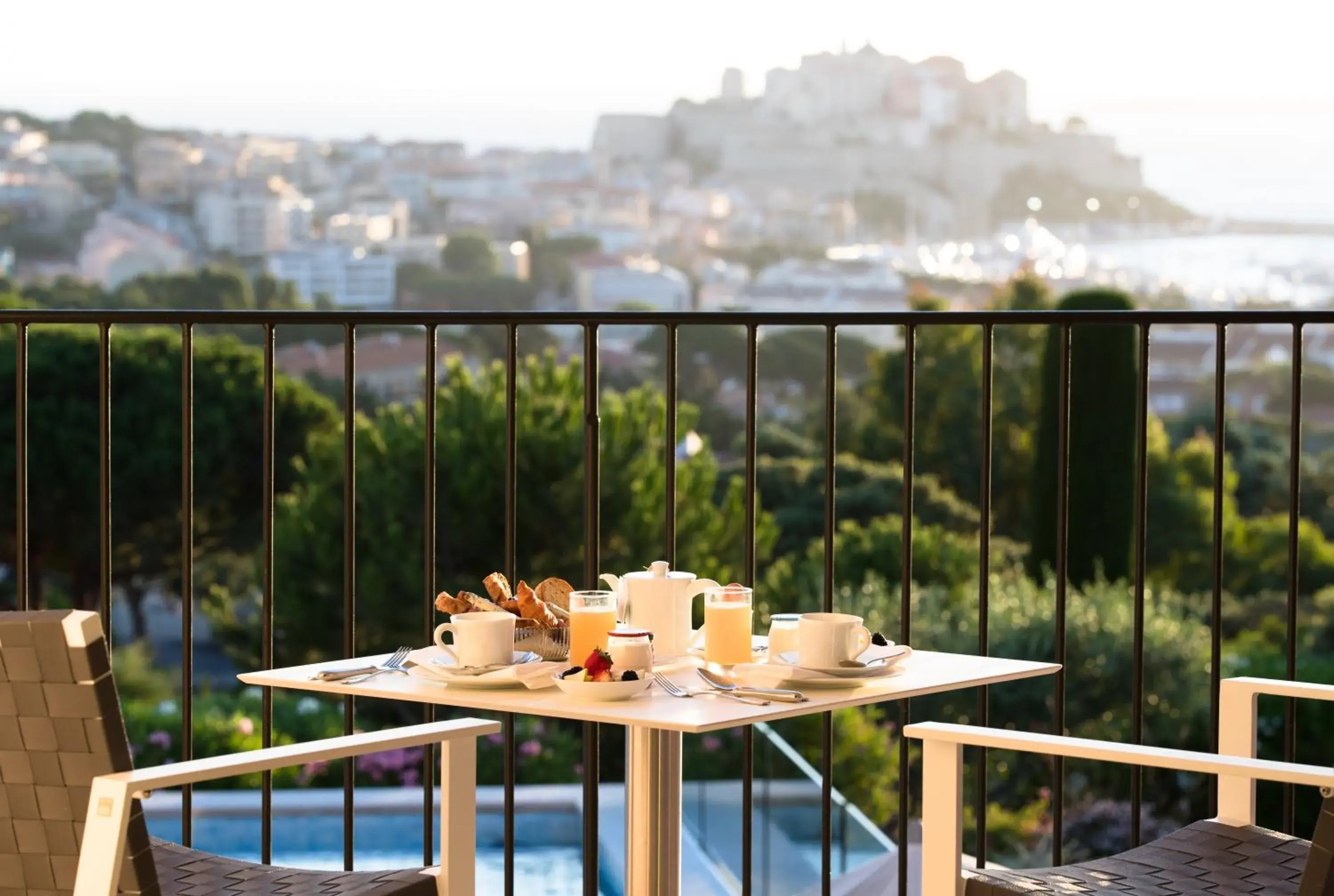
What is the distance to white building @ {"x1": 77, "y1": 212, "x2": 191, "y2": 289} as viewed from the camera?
50.8 ft

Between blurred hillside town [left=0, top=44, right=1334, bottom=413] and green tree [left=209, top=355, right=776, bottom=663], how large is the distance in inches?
114

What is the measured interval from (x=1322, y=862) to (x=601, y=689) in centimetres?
73

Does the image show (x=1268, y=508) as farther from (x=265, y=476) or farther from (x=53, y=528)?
(x=265, y=476)

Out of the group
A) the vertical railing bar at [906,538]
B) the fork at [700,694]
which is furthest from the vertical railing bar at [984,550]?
the fork at [700,694]

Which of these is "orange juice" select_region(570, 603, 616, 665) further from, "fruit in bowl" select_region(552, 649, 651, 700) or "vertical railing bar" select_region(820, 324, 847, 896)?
Result: "vertical railing bar" select_region(820, 324, 847, 896)

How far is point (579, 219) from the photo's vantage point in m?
16.9

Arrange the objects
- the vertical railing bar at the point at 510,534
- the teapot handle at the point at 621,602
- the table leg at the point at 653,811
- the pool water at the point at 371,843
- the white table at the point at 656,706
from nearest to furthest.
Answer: the white table at the point at 656,706 → the table leg at the point at 653,811 → the teapot handle at the point at 621,602 → the vertical railing bar at the point at 510,534 → the pool water at the point at 371,843

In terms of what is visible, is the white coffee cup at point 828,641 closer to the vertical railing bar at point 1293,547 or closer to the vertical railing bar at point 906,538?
the vertical railing bar at point 906,538

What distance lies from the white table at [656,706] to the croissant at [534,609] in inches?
5.1

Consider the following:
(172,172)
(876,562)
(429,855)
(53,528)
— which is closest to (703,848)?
(876,562)

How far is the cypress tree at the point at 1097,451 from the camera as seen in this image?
12.1 meters

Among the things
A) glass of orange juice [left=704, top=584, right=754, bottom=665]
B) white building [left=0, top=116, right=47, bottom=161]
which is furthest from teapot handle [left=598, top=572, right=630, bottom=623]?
white building [left=0, top=116, right=47, bottom=161]

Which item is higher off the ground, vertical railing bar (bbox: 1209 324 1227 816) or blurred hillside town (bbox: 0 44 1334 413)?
blurred hillside town (bbox: 0 44 1334 413)

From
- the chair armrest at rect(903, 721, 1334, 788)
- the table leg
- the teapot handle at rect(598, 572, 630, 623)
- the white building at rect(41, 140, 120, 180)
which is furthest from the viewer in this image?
the white building at rect(41, 140, 120, 180)
